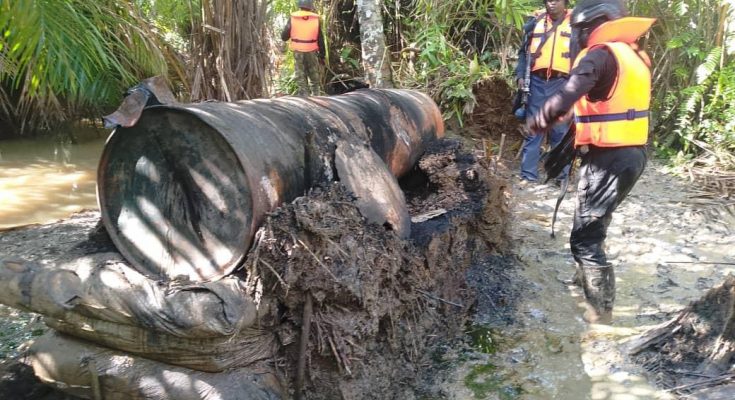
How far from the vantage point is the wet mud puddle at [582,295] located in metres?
3.20

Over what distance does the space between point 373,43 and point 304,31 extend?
4.63 feet

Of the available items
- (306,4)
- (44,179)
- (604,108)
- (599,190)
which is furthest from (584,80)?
(44,179)

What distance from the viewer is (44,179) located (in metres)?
6.77

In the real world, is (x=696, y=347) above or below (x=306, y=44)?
below

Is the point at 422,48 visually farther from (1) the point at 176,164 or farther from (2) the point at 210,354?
(2) the point at 210,354

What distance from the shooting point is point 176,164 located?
2715 mm

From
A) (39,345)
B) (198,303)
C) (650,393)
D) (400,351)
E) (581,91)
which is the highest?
(581,91)

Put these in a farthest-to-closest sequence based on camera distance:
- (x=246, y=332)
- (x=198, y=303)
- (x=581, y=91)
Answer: (x=581, y=91) < (x=246, y=332) < (x=198, y=303)

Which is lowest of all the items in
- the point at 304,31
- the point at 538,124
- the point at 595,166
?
the point at 595,166

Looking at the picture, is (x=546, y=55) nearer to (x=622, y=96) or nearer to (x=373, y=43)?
(x=373, y=43)

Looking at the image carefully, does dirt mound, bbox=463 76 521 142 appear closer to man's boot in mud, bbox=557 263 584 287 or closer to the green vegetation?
the green vegetation

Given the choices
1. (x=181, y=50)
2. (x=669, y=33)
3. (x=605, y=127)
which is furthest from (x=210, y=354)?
(x=669, y=33)

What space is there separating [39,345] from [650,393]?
303 cm

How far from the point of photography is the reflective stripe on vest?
3412 millimetres
